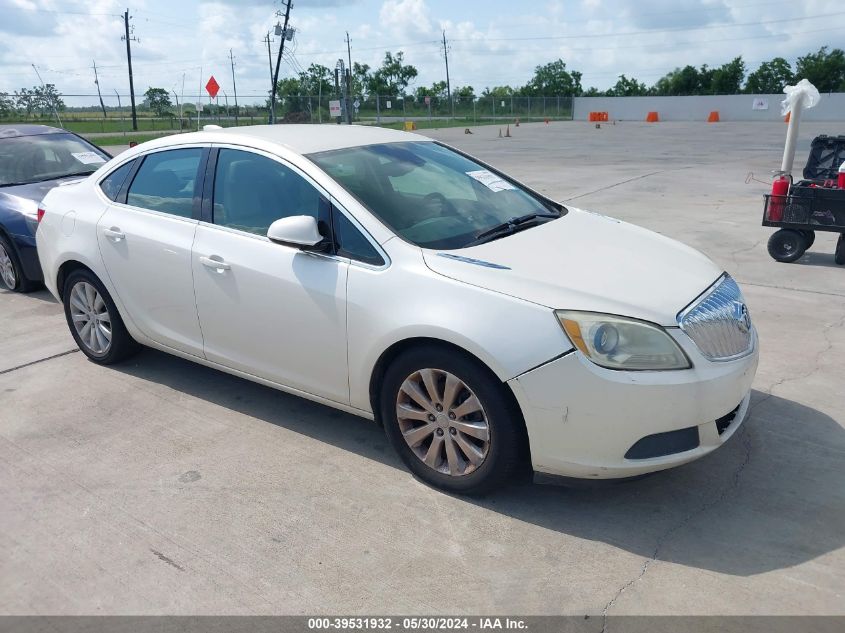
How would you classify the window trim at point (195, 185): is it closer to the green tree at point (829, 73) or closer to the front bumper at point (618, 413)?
the front bumper at point (618, 413)

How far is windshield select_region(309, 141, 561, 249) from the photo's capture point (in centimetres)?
373

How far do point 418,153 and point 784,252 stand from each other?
202 inches

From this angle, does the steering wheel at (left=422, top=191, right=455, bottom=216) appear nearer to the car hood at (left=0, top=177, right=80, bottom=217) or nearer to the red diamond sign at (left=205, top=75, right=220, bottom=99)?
the car hood at (left=0, top=177, right=80, bottom=217)

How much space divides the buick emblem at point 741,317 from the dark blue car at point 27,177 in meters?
6.14

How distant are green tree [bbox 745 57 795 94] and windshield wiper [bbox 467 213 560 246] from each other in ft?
249

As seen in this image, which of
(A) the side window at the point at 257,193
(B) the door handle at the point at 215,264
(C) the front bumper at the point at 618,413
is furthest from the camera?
(B) the door handle at the point at 215,264

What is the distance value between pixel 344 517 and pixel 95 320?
9.04 feet

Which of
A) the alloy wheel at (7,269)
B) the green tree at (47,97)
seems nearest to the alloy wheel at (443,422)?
the alloy wheel at (7,269)

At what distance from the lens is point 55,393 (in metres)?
4.82

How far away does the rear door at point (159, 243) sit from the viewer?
4301 millimetres

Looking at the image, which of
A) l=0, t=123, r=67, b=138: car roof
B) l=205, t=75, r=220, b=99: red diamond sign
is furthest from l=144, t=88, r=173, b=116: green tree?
l=0, t=123, r=67, b=138: car roof

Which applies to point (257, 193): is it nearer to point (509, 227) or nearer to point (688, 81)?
point (509, 227)

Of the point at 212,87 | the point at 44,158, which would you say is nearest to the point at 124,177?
the point at 44,158
